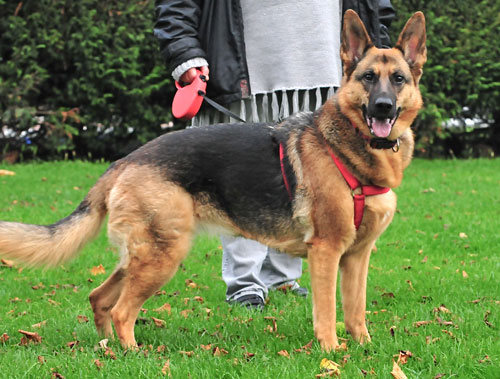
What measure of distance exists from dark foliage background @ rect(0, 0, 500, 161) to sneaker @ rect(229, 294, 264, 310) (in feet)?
22.6

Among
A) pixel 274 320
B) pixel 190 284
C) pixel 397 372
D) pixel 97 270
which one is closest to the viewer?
pixel 397 372

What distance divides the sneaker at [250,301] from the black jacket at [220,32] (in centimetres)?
145

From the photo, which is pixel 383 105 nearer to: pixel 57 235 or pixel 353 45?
pixel 353 45

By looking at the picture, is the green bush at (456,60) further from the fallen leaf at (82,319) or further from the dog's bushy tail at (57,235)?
the dog's bushy tail at (57,235)

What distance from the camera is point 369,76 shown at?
11.9 ft

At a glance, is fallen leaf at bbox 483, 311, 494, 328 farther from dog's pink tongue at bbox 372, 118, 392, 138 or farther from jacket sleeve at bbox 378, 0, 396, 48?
jacket sleeve at bbox 378, 0, 396, 48

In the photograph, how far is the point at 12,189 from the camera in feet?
31.8

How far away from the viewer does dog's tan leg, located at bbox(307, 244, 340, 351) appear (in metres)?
3.58

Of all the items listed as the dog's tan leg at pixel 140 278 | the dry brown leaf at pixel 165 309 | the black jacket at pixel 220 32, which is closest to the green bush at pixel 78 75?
the black jacket at pixel 220 32

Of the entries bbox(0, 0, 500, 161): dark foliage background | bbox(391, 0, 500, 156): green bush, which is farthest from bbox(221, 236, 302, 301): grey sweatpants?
bbox(391, 0, 500, 156): green bush

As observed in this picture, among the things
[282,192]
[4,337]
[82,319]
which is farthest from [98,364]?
[282,192]

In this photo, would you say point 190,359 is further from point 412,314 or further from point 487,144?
point 487,144

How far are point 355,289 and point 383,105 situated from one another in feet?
3.78

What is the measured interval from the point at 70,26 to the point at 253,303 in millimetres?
8642
